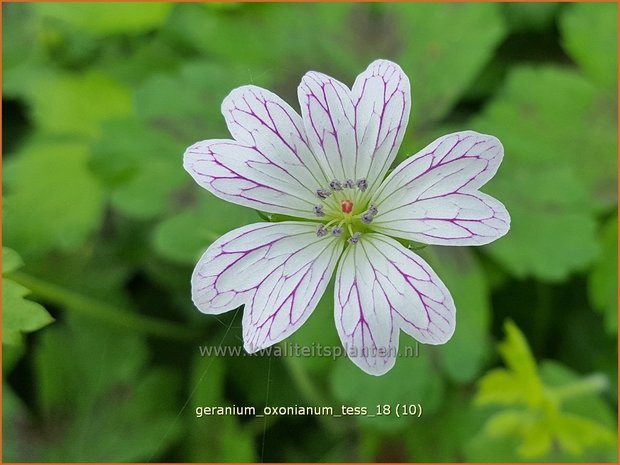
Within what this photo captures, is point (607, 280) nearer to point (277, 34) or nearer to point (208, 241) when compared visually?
point (208, 241)

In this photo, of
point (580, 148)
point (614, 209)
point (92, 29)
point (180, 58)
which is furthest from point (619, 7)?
point (92, 29)

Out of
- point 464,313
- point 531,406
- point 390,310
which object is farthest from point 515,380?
point 390,310

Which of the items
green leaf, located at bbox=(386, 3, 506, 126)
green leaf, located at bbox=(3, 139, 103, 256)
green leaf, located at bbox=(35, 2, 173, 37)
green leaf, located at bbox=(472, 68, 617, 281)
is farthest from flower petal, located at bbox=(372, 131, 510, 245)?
green leaf, located at bbox=(35, 2, 173, 37)

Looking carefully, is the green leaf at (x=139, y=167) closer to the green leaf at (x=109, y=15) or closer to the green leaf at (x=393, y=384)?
the green leaf at (x=109, y=15)

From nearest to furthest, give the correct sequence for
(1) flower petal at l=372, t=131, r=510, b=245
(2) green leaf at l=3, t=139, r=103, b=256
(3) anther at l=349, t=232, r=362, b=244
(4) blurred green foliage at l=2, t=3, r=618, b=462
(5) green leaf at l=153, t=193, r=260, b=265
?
(1) flower petal at l=372, t=131, r=510, b=245 < (3) anther at l=349, t=232, r=362, b=244 < (5) green leaf at l=153, t=193, r=260, b=265 < (4) blurred green foliage at l=2, t=3, r=618, b=462 < (2) green leaf at l=3, t=139, r=103, b=256

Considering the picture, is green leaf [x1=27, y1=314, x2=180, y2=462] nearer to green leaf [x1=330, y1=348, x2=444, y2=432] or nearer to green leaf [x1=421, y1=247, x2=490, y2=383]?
green leaf [x1=330, y1=348, x2=444, y2=432]

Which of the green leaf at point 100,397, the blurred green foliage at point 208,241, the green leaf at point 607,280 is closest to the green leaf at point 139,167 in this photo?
the blurred green foliage at point 208,241
